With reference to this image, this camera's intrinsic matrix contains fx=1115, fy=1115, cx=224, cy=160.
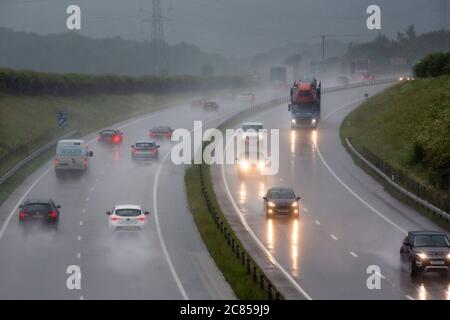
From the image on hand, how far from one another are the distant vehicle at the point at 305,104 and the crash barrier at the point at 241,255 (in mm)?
40586

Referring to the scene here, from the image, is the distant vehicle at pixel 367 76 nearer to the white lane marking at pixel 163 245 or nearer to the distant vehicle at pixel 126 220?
the white lane marking at pixel 163 245

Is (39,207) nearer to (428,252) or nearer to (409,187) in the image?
(428,252)

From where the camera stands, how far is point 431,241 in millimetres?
41062

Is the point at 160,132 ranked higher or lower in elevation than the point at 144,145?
lower

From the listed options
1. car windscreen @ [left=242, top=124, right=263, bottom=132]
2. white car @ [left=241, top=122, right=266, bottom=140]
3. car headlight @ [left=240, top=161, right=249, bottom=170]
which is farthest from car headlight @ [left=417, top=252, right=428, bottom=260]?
car windscreen @ [left=242, top=124, right=263, bottom=132]

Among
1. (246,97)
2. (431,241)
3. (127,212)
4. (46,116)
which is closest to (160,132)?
(46,116)

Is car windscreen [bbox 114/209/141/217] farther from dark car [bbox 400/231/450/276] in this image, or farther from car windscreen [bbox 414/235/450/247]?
car windscreen [bbox 414/235/450/247]

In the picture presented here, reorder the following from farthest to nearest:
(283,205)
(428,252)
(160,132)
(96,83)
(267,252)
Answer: (96,83) < (160,132) < (283,205) < (267,252) < (428,252)

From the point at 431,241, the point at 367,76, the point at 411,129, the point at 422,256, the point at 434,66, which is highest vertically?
the point at 434,66

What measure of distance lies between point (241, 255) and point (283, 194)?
1343 cm

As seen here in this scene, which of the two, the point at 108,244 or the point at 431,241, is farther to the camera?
the point at 108,244

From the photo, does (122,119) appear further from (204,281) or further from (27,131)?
(204,281)

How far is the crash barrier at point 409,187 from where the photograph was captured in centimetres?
5696

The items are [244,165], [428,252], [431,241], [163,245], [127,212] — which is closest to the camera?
[428,252]
